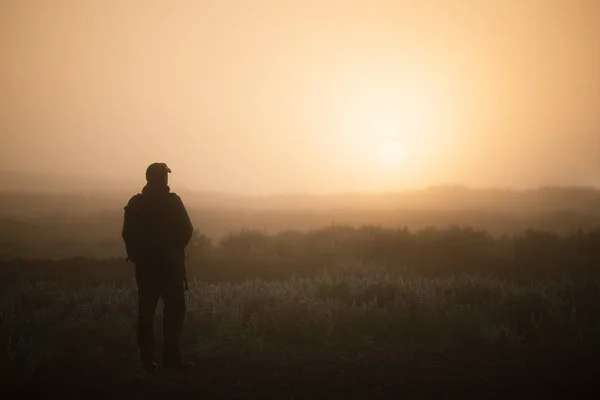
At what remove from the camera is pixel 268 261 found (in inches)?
1245

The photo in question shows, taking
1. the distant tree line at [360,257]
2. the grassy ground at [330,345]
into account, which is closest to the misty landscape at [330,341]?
the grassy ground at [330,345]

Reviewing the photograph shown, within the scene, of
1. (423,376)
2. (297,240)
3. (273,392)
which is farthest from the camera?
(297,240)

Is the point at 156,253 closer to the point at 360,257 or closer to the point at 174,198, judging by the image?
the point at 174,198

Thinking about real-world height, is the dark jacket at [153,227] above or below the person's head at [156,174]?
below

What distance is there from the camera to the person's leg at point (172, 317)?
669 cm

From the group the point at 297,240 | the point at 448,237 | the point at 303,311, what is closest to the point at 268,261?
the point at 297,240

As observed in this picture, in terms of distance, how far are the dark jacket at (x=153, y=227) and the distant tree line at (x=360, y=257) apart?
17.3m

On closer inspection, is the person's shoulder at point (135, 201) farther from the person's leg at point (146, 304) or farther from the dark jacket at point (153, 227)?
the person's leg at point (146, 304)

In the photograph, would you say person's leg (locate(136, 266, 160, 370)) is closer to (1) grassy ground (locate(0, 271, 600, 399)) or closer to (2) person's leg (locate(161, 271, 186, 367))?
(2) person's leg (locate(161, 271, 186, 367))

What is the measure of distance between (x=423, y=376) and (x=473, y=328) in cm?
245

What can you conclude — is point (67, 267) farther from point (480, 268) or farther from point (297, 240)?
point (480, 268)

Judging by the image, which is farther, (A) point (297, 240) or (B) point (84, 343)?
(A) point (297, 240)

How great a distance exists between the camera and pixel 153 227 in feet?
21.9

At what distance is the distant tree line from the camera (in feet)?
86.0
